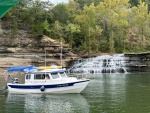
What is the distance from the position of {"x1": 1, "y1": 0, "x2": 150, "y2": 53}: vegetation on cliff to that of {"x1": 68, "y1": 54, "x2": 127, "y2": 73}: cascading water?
9240 millimetres

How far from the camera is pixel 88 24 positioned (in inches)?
3155

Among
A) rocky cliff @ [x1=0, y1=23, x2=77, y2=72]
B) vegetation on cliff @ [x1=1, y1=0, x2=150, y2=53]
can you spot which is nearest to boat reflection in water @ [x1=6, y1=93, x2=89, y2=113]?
rocky cliff @ [x1=0, y1=23, x2=77, y2=72]

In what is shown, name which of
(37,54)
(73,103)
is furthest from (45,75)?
(37,54)

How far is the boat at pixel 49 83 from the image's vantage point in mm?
29297

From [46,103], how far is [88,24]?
5765cm

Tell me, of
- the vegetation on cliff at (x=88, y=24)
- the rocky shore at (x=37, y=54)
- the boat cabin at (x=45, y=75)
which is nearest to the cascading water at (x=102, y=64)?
the rocky shore at (x=37, y=54)

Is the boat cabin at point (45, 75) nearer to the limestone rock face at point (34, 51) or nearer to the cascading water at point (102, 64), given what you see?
the limestone rock face at point (34, 51)

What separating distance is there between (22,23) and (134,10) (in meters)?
38.6

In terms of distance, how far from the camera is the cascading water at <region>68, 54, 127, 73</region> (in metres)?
63.1

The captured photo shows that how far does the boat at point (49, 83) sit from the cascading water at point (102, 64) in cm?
3226

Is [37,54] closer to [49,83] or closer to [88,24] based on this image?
[88,24]

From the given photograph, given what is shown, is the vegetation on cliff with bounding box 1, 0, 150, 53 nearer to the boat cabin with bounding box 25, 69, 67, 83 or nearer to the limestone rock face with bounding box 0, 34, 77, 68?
the limestone rock face with bounding box 0, 34, 77, 68

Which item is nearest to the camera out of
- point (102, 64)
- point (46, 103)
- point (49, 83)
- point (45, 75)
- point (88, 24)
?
point (46, 103)

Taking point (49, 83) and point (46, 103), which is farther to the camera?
point (49, 83)
